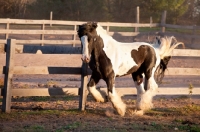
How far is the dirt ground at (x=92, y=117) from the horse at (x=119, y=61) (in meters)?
0.36

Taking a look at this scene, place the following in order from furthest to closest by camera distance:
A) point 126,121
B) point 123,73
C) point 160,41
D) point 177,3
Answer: point 177,3 → point 160,41 → point 123,73 → point 126,121

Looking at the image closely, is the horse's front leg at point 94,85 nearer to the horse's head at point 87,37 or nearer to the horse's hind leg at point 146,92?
the horse's head at point 87,37

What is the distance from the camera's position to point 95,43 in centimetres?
798

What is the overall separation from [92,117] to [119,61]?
1.10m

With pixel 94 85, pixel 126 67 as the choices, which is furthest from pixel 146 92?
pixel 94 85

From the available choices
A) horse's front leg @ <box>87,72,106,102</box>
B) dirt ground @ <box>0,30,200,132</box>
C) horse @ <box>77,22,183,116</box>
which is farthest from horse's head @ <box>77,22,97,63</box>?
dirt ground @ <box>0,30,200,132</box>

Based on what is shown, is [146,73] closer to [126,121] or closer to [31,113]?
[126,121]

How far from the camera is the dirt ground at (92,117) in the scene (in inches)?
281

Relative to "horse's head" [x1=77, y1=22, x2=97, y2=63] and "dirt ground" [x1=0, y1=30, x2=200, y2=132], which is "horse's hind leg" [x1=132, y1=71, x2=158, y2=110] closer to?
"dirt ground" [x1=0, y1=30, x2=200, y2=132]

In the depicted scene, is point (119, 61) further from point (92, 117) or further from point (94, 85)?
point (92, 117)

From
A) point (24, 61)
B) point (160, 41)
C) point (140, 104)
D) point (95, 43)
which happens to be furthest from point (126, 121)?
point (24, 61)

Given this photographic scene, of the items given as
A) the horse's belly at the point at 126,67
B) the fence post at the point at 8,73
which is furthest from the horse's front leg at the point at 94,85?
the fence post at the point at 8,73

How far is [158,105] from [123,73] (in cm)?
Answer: 174

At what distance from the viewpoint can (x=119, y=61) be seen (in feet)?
27.1
